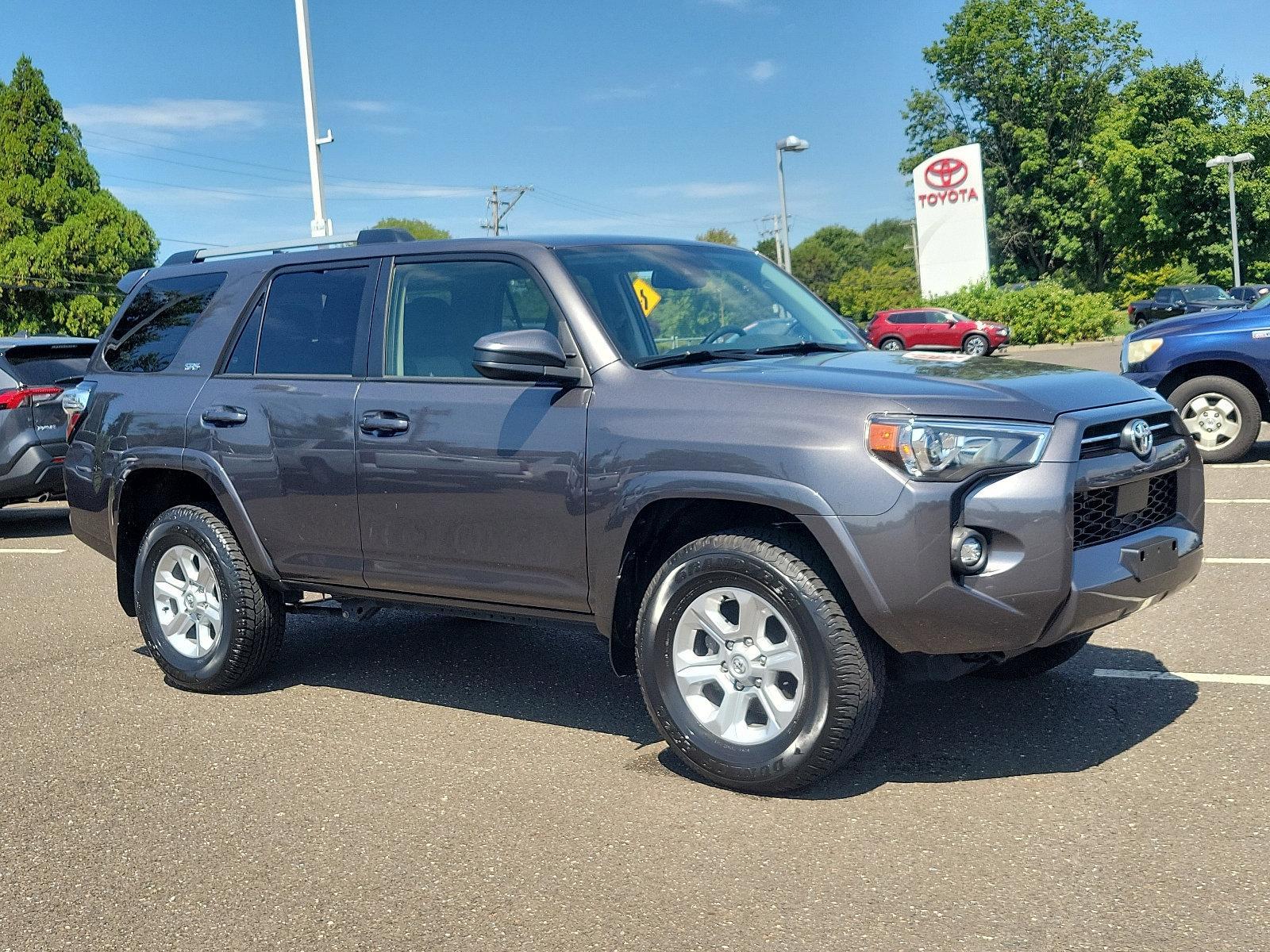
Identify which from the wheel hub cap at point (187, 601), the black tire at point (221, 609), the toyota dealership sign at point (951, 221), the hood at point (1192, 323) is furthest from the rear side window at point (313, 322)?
the toyota dealership sign at point (951, 221)

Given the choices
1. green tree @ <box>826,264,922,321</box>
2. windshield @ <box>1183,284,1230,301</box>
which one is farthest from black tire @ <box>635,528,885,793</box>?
green tree @ <box>826,264,922,321</box>

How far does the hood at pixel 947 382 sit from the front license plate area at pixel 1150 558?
0.46 meters

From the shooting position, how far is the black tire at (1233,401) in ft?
38.0

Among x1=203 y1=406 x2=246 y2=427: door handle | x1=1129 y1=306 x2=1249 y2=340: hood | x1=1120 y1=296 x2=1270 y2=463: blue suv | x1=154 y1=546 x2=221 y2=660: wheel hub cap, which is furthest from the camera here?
x1=1129 y1=306 x2=1249 y2=340: hood

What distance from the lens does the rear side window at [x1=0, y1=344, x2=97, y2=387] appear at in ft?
39.3

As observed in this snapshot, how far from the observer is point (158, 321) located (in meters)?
6.32

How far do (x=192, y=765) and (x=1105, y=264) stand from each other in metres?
66.7

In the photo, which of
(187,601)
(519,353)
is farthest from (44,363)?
(519,353)

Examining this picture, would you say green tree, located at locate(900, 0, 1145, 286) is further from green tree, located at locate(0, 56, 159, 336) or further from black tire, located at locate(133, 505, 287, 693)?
black tire, located at locate(133, 505, 287, 693)

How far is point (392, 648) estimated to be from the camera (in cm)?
679

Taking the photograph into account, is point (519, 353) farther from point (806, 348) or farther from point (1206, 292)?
point (1206, 292)

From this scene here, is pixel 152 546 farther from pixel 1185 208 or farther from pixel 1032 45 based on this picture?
pixel 1032 45

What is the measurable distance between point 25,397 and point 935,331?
34.2m

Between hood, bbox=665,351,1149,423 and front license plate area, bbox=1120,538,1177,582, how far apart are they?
463 mm
